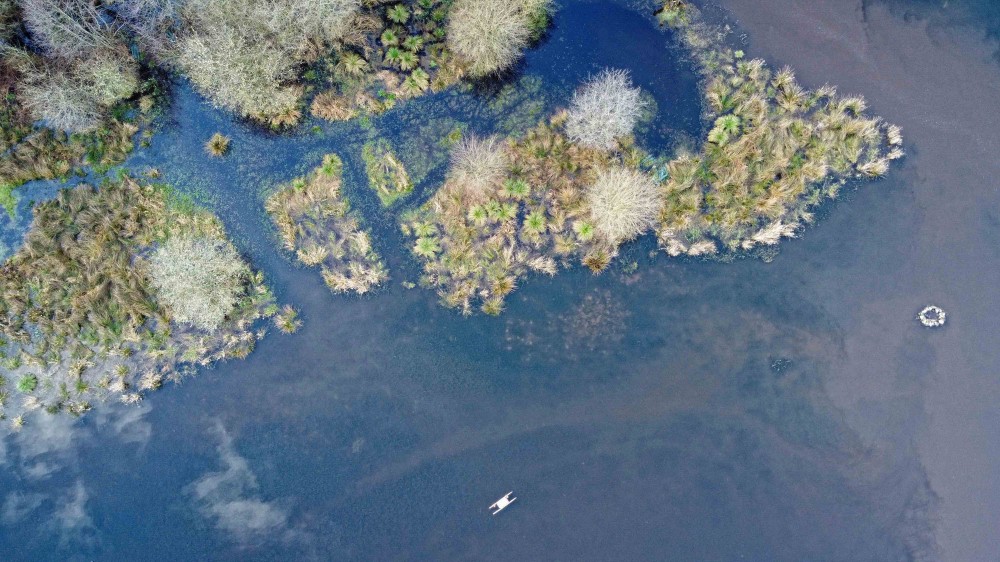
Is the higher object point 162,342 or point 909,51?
point 162,342

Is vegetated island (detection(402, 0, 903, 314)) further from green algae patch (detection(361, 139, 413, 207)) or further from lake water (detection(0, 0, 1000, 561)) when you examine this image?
green algae patch (detection(361, 139, 413, 207))

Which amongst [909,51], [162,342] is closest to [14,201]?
[162,342]

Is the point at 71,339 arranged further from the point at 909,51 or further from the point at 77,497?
the point at 909,51

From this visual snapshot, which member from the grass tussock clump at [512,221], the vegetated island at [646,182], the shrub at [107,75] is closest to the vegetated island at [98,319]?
the shrub at [107,75]

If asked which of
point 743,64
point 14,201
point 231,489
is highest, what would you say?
point 14,201

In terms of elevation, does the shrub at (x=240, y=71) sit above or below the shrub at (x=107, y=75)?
below

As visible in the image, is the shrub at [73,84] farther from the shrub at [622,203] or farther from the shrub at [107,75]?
the shrub at [622,203]

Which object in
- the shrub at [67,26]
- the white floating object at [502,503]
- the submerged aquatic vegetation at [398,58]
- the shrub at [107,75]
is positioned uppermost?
the shrub at [67,26]
